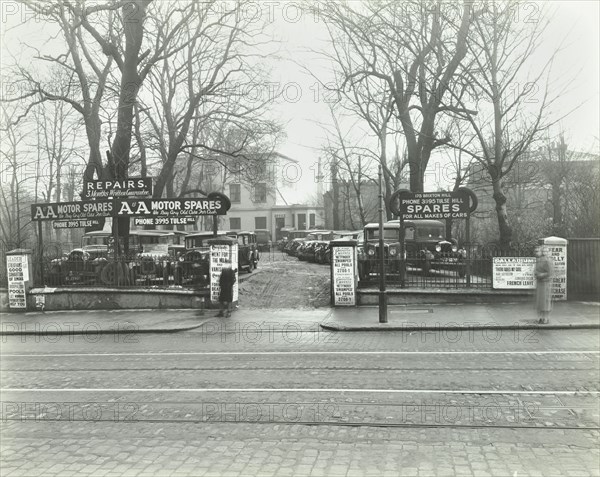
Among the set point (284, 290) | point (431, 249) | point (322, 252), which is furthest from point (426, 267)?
point (322, 252)

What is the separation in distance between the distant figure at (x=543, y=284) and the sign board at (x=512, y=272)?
132 inches

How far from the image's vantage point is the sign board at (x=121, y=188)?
63.0 feet

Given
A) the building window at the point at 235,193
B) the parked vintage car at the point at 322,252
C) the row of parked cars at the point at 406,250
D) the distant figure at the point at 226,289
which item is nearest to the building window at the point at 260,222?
the building window at the point at 235,193

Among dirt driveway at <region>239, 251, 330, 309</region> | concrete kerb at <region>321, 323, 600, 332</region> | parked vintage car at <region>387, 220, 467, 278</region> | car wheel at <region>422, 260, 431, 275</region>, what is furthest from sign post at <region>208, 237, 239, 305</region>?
car wheel at <region>422, 260, 431, 275</region>

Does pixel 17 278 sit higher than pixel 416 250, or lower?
lower

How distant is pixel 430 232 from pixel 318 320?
11.6 meters

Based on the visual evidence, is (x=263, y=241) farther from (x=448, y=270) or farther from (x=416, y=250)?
(x=448, y=270)

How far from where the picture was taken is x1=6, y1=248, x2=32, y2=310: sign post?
61.1 feet

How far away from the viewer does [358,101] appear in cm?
3409

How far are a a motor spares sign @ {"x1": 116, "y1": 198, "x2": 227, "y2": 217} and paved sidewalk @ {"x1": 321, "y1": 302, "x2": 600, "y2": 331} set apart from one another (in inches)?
208

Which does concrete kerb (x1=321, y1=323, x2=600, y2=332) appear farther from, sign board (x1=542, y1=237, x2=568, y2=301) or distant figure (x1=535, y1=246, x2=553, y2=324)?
sign board (x1=542, y1=237, x2=568, y2=301)

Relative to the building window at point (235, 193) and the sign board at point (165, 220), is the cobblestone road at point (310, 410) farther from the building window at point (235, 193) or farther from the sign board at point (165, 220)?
the building window at point (235, 193)

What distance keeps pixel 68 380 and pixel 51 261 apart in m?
11.4

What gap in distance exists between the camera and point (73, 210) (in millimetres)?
20172
